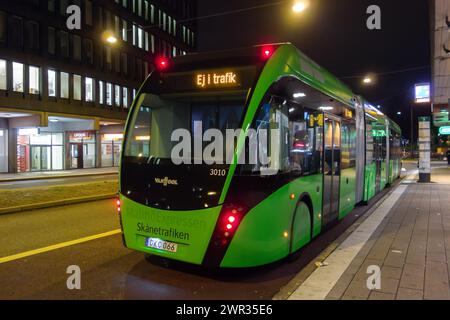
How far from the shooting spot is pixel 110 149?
136 feet

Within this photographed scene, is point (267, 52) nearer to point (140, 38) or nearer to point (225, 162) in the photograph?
point (225, 162)

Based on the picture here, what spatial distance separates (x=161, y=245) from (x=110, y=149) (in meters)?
37.4

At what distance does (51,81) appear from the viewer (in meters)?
32.7

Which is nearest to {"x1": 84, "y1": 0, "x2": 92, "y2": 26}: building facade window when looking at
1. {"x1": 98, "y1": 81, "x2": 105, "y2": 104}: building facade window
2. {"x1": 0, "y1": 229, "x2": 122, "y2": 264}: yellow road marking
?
{"x1": 98, "y1": 81, "x2": 105, "y2": 104}: building facade window

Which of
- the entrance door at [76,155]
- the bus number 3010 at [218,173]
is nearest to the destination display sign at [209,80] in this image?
the bus number 3010 at [218,173]

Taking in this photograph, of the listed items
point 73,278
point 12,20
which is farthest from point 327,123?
point 12,20

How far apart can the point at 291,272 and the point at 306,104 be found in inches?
106

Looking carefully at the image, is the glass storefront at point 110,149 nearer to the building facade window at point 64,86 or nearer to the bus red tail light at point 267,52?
the building facade window at point 64,86

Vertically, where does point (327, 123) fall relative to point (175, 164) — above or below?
above

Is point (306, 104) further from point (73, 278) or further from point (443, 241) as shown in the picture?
point (73, 278)

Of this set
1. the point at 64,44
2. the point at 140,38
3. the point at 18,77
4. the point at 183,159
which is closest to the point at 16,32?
the point at 18,77

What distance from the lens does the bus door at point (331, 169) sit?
779 centimetres

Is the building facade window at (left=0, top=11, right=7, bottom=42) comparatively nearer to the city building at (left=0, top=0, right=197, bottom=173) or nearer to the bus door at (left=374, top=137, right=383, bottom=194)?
the city building at (left=0, top=0, right=197, bottom=173)

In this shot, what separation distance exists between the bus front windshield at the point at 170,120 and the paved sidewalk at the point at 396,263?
2472mm
